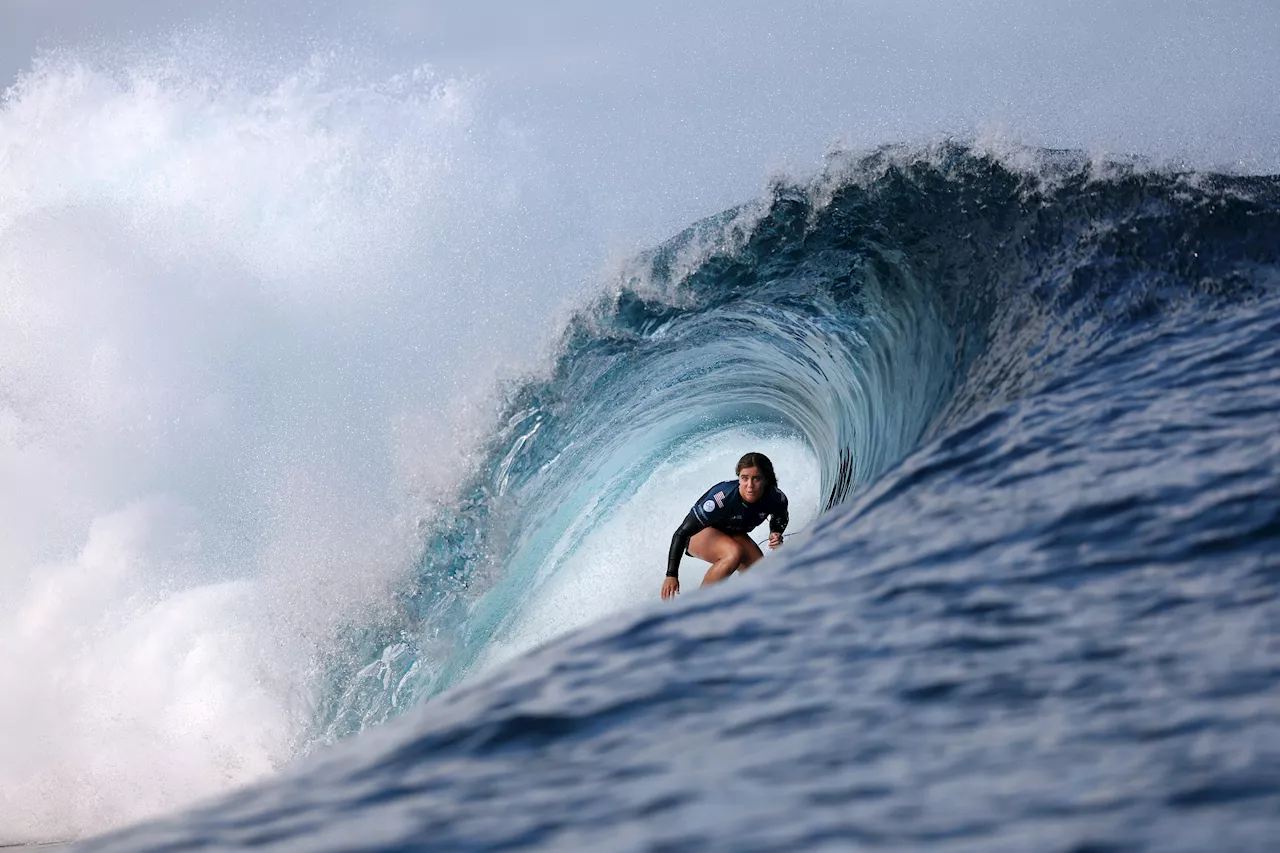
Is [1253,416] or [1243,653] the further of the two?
[1253,416]

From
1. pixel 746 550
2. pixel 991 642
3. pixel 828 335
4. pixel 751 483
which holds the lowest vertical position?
pixel 991 642

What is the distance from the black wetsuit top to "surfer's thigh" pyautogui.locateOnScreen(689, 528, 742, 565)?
32 mm

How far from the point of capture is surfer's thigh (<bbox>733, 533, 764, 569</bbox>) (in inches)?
255

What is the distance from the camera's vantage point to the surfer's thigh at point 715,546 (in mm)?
6457

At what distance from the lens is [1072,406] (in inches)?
136

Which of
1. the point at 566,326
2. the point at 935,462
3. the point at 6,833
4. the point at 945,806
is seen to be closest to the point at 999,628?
the point at 945,806

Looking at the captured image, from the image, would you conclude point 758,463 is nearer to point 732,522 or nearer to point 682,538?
point 732,522

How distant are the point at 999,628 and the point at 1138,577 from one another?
393 millimetres

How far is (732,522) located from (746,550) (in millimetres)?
181

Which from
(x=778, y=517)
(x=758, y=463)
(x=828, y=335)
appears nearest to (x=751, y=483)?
(x=758, y=463)

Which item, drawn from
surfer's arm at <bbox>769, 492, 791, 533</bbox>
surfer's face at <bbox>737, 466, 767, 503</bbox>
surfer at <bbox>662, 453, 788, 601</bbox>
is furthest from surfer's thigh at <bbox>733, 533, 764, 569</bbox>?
surfer's face at <bbox>737, 466, 767, 503</bbox>

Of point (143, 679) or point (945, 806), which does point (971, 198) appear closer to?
point (945, 806)

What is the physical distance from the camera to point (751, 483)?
20.2 feet

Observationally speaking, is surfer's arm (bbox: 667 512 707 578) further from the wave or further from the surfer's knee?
the wave
